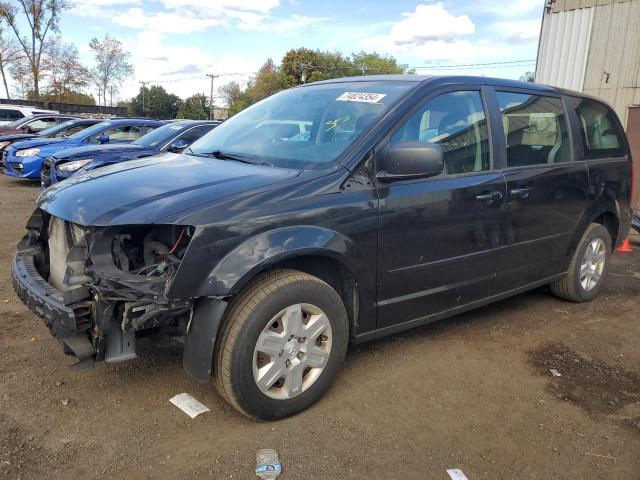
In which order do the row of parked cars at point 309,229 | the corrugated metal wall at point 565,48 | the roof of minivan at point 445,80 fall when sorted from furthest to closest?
the corrugated metal wall at point 565,48 → the roof of minivan at point 445,80 → the row of parked cars at point 309,229

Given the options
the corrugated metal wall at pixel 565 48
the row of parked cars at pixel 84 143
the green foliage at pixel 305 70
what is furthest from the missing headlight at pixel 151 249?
the green foliage at pixel 305 70

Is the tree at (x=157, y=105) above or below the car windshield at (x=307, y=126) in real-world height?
above

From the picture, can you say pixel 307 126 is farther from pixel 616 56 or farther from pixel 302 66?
pixel 302 66

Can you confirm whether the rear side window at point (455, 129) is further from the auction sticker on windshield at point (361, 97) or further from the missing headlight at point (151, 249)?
the missing headlight at point (151, 249)

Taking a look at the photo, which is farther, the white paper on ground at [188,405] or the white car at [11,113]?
the white car at [11,113]

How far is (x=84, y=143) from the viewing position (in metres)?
10.7

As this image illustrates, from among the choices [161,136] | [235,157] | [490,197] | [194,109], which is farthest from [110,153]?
[194,109]

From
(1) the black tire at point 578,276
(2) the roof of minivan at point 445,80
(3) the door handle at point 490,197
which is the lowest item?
(1) the black tire at point 578,276

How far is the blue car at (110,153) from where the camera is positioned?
26.8 ft

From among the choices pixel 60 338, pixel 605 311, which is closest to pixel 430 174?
pixel 60 338

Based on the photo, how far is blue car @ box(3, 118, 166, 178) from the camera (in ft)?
35.7

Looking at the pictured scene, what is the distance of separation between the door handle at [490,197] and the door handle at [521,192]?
16 centimetres

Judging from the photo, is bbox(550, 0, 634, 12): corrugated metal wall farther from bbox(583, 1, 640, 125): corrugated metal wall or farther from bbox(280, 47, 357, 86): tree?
bbox(280, 47, 357, 86): tree

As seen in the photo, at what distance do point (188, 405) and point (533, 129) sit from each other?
3187 mm
